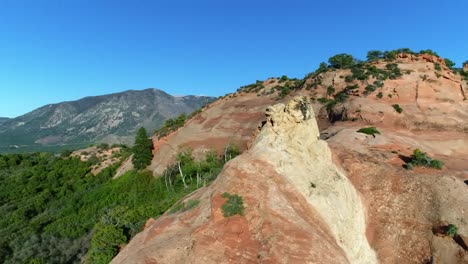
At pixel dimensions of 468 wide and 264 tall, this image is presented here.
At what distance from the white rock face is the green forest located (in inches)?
769

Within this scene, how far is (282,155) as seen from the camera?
1027 inches

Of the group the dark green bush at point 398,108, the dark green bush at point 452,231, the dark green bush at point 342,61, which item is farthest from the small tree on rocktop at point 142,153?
the dark green bush at point 452,231

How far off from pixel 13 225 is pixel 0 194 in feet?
74.2

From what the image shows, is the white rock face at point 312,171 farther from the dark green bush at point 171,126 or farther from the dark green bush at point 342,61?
the dark green bush at point 171,126

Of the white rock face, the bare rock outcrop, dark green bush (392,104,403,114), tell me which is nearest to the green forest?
the bare rock outcrop

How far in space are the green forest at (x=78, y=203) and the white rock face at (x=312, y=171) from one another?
64.1ft

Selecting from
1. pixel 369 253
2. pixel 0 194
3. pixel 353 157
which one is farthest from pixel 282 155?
pixel 0 194

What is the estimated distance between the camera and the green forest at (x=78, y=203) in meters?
44.1

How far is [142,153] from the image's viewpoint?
7844 centimetres

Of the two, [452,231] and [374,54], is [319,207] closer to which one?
[452,231]

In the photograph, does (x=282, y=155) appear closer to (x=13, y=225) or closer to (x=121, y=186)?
(x=121, y=186)

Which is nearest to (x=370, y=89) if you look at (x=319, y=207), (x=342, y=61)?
(x=342, y=61)

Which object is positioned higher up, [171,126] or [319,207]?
[171,126]

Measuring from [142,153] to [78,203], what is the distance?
16.7m
